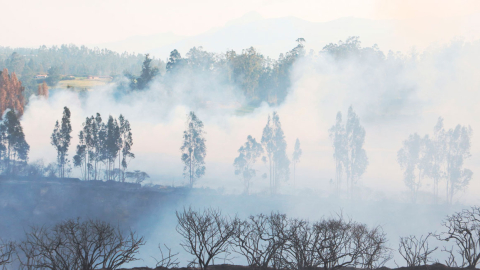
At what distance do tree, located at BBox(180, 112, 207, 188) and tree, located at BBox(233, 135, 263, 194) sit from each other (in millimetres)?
4050

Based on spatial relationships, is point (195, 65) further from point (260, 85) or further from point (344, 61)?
point (344, 61)

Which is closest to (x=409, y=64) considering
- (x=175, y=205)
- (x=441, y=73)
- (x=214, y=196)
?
(x=441, y=73)

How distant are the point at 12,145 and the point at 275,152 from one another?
28897 millimetres

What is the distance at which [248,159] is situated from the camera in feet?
159

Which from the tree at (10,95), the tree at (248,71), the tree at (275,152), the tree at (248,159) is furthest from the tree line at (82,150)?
the tree at (248,71)

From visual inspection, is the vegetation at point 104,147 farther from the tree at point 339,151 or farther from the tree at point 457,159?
the tree at point 457,159

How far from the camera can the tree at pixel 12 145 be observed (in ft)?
149

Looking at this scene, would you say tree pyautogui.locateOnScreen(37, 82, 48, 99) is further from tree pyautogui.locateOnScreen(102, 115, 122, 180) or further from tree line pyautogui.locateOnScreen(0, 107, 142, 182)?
tree pyautogui.locateOnScreen(102, 115, 122, 180)

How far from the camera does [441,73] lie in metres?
60.3

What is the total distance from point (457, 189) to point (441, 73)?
73.5 feet

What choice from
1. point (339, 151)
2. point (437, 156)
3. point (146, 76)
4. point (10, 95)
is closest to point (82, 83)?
point (146, 76)

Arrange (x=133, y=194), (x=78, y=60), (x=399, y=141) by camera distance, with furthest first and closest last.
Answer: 1. (x=78, y=60)
2. (x=399, y=141)
3. (x=133, y=194)

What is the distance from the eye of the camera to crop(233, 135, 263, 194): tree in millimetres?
47625

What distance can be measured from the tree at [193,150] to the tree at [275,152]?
7310 millimetres
